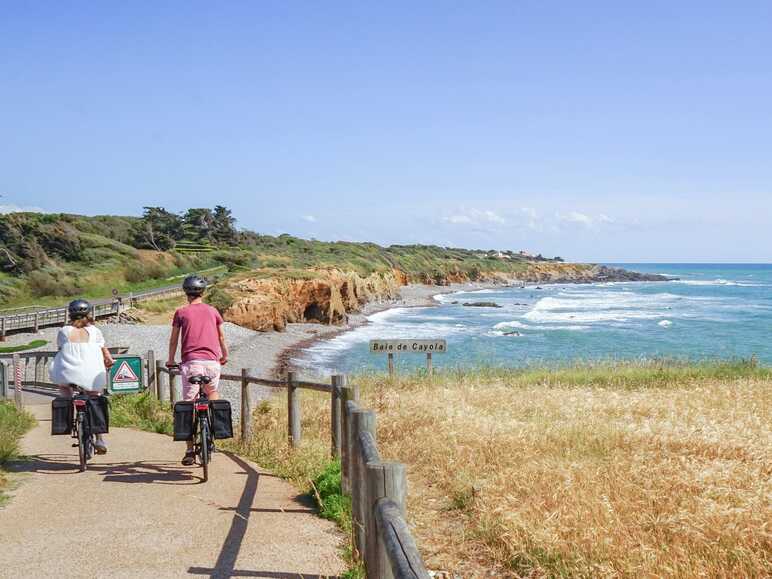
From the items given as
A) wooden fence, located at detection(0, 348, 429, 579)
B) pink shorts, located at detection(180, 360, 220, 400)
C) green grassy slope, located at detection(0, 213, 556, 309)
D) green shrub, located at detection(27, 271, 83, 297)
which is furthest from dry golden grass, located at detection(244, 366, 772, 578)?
green shrub, located at detection(27, 271, 83, 297)

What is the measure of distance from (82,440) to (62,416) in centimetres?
36

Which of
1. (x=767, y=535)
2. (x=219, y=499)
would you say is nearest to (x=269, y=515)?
(x=219, y=499)

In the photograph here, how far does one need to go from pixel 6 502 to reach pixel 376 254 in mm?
91769

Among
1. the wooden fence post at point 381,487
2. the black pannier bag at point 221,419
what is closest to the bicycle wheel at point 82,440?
the black pannier bag at point 221,419

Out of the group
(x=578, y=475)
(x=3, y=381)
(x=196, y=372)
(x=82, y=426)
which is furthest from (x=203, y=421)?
(x=3, y=381)

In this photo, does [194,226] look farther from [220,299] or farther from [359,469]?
[359,469]

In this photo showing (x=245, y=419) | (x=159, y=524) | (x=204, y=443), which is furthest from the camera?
(x=245, y=419)

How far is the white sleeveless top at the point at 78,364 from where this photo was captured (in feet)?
25.3

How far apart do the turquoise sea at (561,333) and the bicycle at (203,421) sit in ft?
50.3

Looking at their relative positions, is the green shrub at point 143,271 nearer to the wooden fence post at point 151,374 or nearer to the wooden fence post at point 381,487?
the wooden fence post at point 151,374

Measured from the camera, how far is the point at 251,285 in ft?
158

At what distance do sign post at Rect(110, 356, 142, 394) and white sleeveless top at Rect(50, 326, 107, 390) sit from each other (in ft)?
19.1

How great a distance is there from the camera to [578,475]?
6.77 m

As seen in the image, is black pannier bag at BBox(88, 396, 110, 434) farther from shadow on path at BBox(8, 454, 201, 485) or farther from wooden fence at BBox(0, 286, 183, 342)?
wooden fence at BBox(0, 286, 183, 342)
